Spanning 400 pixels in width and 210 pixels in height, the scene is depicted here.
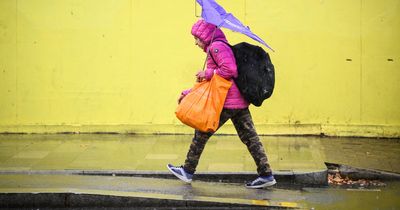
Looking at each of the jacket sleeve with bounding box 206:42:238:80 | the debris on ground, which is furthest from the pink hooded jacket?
the debris on ground

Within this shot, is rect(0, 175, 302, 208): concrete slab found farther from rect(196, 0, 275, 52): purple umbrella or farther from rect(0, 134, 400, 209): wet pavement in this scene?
rect(196, 0, 275, 52): purple umbrella

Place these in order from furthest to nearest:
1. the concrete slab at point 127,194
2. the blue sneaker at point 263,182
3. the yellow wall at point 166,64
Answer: the yellow wall at point 166,64
the blue sneaker at point 263,182
the concrete slab at point 127,194

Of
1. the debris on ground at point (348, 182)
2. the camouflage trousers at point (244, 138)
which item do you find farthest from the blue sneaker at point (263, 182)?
the debris on ground at point (348, 182)

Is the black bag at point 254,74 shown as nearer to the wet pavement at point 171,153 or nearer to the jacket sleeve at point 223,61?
the jacket sleeve at point 223,61

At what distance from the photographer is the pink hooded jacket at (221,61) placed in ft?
24.8

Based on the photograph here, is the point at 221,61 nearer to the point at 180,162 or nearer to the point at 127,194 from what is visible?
the point at 127,194

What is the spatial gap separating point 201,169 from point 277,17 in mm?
2985

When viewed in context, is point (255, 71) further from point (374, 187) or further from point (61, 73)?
point (61, 73)

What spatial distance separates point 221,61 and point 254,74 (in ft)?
1.17

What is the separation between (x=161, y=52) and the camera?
Result: 35.6ft

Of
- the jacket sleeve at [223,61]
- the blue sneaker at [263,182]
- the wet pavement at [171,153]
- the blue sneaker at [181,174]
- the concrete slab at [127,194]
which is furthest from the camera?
the wet pavement at [171,153]

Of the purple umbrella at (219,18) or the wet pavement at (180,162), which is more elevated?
the purple umbrella at (219,18)

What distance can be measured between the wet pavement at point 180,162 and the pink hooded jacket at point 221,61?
3.07 feet

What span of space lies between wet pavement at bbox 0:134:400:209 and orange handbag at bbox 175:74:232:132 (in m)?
0.72
